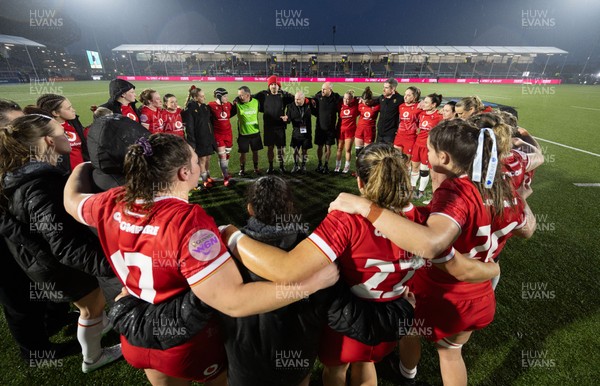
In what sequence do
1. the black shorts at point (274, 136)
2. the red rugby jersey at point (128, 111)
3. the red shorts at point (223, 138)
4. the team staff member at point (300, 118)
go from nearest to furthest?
the red rugby jersey at point (128, 111) < the red shorts at point (223, 138) < the team staff member at point (300, 118) < the black shorts at point (274, 136)

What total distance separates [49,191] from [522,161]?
4.26 metres

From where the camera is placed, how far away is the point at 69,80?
140 feet

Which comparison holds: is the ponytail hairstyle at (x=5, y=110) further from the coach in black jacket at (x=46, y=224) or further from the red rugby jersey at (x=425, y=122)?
the red rugby jersey at (x=425, y=122)

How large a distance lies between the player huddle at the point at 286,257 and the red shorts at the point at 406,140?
509 centimetres

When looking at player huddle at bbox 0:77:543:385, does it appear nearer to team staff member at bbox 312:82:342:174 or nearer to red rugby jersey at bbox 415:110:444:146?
red rugby jersey at bbox 415:110:444:146

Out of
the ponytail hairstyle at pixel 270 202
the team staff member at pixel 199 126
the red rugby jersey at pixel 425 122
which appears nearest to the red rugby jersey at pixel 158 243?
the ponytail hairstyle at pixel 270 202

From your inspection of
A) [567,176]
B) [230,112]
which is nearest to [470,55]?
[567,176]

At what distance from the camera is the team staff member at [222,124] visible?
740 centimetres

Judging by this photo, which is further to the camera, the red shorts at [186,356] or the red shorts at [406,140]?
the red shorts at [406,140]

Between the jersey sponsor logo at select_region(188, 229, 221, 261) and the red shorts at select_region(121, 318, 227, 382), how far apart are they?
1.96ft

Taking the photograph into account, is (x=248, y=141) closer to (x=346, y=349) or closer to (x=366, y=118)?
(x=366, y=118)

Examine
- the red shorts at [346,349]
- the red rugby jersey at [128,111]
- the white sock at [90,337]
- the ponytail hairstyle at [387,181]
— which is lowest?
the white sock at [90,337]

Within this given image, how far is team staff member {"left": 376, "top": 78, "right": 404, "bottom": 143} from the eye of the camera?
7.40 meters

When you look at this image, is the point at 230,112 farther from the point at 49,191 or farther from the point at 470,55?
the point at 470,55
